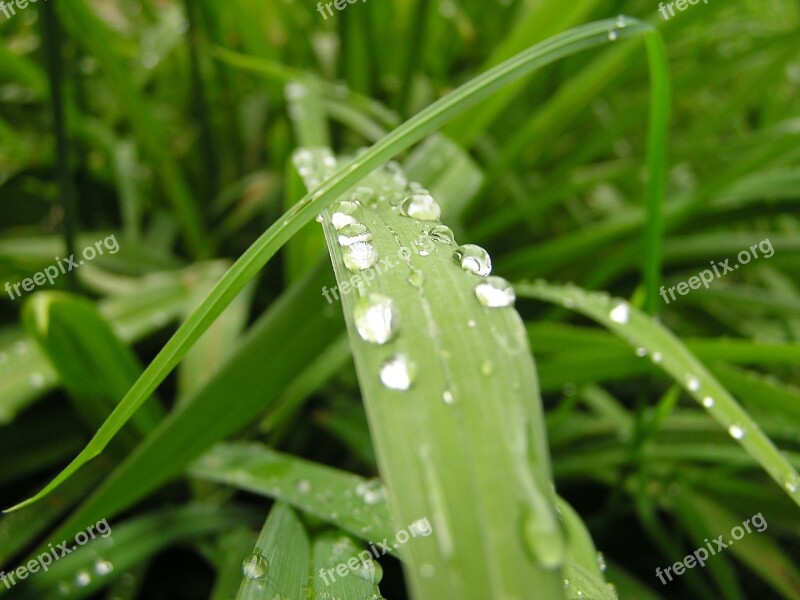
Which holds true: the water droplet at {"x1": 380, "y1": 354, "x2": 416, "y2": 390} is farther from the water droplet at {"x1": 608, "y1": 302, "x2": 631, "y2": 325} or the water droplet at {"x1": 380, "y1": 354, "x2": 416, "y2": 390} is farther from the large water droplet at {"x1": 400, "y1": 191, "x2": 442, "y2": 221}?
the water droplet at {"x1": 608, "y1": 302, "x2": 631, "y2": 325}

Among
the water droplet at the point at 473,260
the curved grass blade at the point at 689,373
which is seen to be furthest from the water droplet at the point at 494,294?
the curved grass blade at the point at 689,373

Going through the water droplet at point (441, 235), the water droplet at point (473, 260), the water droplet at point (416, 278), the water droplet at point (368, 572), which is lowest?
the water droplet at point (368, 572)

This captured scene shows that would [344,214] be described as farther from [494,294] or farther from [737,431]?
[737,431]

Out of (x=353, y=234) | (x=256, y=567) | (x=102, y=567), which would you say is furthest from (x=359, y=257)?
(x=102, y=567)

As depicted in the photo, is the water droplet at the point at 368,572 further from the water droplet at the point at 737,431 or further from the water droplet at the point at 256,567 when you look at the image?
the water droplet at the point at 737,431

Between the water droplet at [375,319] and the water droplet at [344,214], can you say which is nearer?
the water droplet at [375,319]

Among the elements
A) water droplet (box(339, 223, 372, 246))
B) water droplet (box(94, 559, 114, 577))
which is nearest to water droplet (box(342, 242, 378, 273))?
water droplet (box(339, 223, 372, 246))
